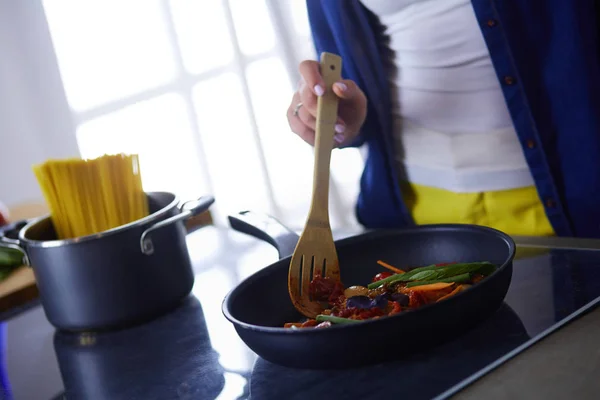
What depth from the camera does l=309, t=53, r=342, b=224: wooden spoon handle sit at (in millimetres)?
751

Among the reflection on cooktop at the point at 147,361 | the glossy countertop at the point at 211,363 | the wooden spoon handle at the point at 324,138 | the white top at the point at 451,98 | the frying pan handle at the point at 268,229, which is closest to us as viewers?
the glossy countertop at the point at 211,363

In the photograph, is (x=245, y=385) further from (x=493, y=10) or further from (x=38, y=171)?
(x=493, y=10)

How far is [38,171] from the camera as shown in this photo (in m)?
0.84

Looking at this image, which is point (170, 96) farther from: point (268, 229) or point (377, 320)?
point (377, 320)

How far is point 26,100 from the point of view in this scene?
328 cm

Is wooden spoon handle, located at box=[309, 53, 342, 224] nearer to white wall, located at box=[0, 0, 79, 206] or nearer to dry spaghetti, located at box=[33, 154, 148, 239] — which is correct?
dry spaghetti, located at box=[33, 154, 148, 239]

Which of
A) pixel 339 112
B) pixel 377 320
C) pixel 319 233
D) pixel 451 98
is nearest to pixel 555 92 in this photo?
pixel 451 98

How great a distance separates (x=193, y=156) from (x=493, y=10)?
3040mm

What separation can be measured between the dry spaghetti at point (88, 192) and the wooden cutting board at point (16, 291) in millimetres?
215

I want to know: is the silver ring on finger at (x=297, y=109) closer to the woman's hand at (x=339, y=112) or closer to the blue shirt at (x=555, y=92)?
the woman's hand at (x=339, y=112)

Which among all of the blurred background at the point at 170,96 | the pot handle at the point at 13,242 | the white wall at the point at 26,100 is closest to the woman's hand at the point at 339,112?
the pot handle at the point at 13,242

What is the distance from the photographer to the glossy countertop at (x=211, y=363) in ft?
1.70

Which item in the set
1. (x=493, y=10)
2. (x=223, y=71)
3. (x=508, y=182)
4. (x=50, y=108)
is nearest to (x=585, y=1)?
(x=493, y=10)

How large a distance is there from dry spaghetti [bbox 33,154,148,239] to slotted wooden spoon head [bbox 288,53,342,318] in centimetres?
25
